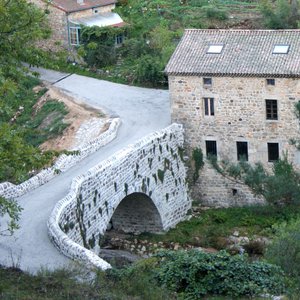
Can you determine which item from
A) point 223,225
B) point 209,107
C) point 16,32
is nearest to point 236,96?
point 209,107

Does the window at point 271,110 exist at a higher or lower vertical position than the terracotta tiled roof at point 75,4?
lower

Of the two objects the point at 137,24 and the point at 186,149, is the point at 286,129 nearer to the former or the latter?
the point at 186,149

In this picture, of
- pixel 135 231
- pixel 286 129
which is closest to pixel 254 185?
pixel 286 129

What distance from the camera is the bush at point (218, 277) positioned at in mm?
25844

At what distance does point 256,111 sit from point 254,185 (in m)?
3.25

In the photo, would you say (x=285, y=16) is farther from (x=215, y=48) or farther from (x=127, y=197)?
(x=127, y=197)

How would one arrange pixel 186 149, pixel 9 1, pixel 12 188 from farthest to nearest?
pixel 186 149 → pixel 12 188 → pixel 9 1

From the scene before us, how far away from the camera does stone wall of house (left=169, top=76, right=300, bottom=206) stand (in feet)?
135

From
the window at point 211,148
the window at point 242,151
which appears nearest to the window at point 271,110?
the window at point 242,151

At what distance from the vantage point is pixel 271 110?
41406mm

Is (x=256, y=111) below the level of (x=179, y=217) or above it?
above

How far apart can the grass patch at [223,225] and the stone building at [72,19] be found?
16.2 m

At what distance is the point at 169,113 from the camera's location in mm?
44656

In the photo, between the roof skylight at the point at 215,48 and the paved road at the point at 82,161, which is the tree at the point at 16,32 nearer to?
the paved road at the point at 82,161
